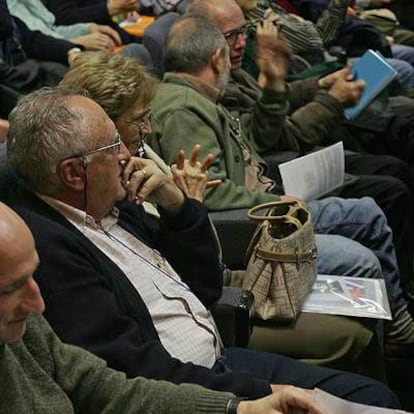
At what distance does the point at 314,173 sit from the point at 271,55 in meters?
0.53

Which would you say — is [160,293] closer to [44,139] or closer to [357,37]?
[44,139]

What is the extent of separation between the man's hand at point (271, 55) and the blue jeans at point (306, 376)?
3.99ft

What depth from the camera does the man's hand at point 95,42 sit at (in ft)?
12.2

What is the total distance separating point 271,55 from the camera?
9.73 feet

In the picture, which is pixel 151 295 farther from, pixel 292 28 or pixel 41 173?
pixel 292 28

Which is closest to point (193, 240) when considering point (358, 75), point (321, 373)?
point (321, 373)

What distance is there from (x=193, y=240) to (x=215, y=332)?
0.25 metres

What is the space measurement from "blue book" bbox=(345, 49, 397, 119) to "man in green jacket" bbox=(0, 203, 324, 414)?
1.97 m

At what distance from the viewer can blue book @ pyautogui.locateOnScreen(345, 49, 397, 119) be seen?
3.18 meters

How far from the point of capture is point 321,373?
181 cm

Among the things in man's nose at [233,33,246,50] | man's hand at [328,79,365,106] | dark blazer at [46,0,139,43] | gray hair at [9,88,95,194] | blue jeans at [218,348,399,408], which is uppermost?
gray hair at [9,88,95,194]

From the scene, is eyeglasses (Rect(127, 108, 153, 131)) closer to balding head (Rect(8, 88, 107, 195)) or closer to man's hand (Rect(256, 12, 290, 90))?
balding head (Rect(8, 88, 107, 195))

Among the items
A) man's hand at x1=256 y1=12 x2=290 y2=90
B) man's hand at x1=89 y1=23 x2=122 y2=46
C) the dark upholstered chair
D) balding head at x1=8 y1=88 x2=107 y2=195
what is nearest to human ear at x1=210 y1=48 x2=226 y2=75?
man's hand at x1=256 y1=12 x2=290 y2=90

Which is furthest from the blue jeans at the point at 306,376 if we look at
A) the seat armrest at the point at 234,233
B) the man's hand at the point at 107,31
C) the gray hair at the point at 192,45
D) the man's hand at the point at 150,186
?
the man's hand at the point at 107,31
